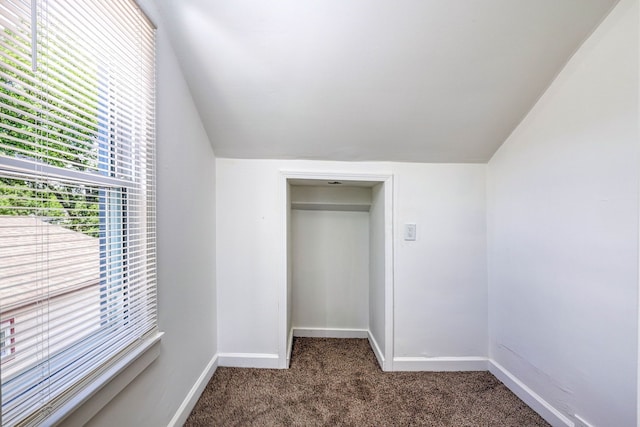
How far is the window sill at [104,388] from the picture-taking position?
780 mm

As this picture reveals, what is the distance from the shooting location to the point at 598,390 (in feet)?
4.22

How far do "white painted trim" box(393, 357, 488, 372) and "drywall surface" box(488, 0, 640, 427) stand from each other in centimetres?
24

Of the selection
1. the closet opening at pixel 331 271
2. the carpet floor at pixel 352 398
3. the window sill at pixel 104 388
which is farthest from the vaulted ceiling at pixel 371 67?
the carpet floor at pixel 352 398

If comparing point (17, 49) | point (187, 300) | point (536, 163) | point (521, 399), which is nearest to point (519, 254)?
point (536, 163)

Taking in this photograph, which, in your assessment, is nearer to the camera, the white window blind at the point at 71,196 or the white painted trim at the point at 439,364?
the white window blind at the point at 71,196

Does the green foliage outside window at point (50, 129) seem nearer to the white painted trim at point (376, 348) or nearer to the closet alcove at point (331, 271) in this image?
the closet alcove at point (331, 271)

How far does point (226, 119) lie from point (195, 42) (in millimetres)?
479

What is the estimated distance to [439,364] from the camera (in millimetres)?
2078

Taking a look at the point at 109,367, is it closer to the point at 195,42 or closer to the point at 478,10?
the point at 195,42

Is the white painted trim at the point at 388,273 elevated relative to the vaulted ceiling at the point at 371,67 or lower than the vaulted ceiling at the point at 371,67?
lower

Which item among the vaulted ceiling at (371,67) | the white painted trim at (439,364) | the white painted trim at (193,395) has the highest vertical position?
the vaulted ceiling at (371,67)

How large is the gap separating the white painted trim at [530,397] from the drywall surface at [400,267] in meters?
0.18

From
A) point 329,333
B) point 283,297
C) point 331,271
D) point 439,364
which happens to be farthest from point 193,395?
point 439,364

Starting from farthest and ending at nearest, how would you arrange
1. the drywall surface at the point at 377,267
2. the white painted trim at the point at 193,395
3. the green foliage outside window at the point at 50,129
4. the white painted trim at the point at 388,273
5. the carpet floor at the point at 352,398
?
1. the drywall surface at the point at 377,267
2. the white painted trim at the point at 388,273
3. the carpet floor at the point at 352,398
4. the white painted trim at the point at 193,395
5. the green foliage outside window at the point at 50,129
